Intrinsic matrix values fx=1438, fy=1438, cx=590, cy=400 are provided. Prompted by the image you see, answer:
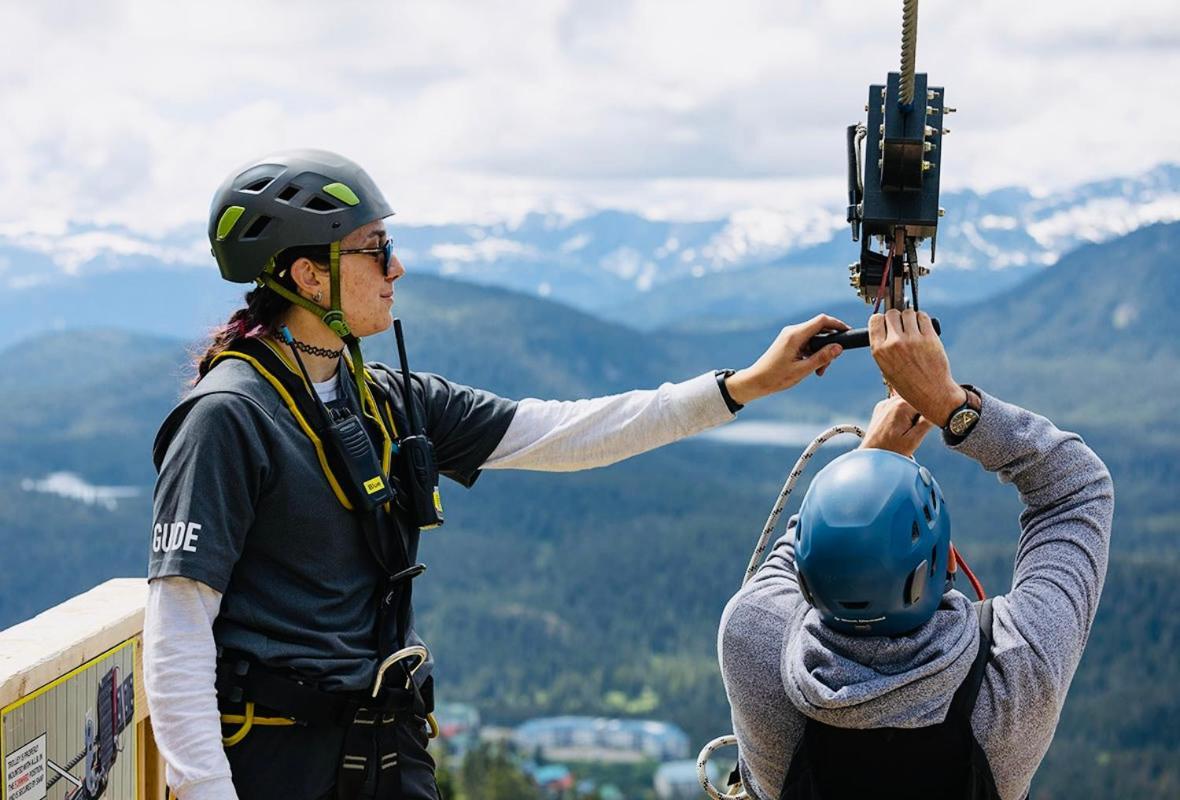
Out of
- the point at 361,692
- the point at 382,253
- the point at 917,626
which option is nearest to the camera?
the point at 917,626

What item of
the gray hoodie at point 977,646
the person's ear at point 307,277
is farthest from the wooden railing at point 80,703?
the gray hoodie at point 977,646

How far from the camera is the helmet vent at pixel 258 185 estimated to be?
11.6ft

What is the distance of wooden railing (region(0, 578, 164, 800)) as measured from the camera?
11.2 ft

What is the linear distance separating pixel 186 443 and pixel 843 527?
1.46m

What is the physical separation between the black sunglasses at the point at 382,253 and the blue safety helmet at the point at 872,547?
1386 mm

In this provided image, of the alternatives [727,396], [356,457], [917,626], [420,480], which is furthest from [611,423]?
[917,626]

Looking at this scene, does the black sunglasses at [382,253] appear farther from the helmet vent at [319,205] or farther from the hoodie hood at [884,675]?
the hoodie hood at [884,675]

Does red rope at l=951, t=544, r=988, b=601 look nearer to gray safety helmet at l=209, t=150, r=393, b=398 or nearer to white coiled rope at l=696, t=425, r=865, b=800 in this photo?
white coiled rope at l=696, t=425, r=865, b=800

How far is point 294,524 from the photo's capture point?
3.28 m

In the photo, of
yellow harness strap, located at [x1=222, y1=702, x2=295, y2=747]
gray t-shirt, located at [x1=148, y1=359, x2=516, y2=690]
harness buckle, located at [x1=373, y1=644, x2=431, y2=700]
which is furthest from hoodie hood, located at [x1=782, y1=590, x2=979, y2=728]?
yellow harness strap, located at [x1=222, y1=702, x2=295, y2=747]

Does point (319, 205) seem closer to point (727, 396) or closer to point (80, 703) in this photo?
point (727, 396)

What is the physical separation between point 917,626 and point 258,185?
191 centimetres

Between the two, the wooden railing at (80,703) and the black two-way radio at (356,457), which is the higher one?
the black two-way radio at (356,457)

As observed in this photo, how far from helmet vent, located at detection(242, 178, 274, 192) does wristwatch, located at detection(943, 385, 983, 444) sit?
1732 mm
